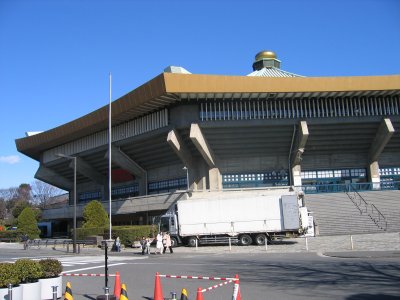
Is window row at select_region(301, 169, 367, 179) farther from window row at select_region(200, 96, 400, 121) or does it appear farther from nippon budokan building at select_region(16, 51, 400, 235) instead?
window row at select_region(200, 96, 400, 121)

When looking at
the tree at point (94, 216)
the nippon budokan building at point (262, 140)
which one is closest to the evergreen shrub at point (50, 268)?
the nippon budokan building at point (262, 140)

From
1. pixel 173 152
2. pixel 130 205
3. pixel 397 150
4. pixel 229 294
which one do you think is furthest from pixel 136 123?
pixel 229 294

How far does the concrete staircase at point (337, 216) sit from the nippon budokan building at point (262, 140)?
8 centimetres

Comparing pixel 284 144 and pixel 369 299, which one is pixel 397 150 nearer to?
pixel 284 144

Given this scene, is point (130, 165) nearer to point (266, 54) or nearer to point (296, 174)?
point (296, 174)

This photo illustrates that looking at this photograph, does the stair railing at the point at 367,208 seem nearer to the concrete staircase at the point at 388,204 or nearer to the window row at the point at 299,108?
the concrete staircase at the point at 388,204

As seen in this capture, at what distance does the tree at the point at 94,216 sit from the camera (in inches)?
1655

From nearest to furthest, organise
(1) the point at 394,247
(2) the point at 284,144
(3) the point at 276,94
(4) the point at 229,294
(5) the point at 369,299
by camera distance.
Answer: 1. (5) the point at 369,299
2. (4) the point at 229,294
3. (1) the point at 394,247
4. (3) the point at 276,94
5. (2) the point at 284,144

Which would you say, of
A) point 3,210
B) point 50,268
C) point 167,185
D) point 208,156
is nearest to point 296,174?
point 208,156

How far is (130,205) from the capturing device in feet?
160

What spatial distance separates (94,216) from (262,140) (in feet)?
61.0

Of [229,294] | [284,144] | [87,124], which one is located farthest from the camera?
[87,124]

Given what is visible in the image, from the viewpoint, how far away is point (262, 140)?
45750 mm

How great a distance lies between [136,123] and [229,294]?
127 feet
